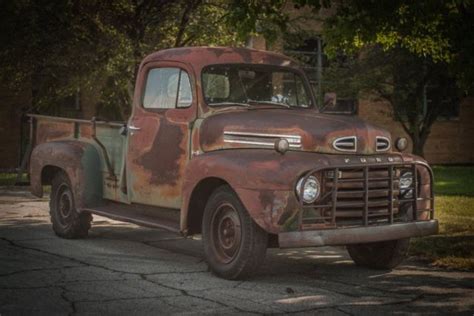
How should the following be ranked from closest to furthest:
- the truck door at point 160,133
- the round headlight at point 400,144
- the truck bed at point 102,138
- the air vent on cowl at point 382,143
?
1. the air vent on cowl at point 382,143
2. the round headlight at point 400,144
3. the truck door at point 160,133
4. the truck bed at point 102,138

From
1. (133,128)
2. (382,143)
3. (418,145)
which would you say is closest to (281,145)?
(382,143)

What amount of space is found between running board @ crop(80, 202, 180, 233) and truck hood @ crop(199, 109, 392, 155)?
88 centimetres

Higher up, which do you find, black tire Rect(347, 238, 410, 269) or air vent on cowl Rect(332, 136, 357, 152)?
air vent on cowl Rect(332, 136, 357, 152)

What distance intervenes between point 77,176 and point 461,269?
4.35m

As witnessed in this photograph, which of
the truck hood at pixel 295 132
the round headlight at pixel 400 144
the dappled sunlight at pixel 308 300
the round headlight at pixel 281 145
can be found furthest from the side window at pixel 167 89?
the dappled sunlight at pixel 308 300

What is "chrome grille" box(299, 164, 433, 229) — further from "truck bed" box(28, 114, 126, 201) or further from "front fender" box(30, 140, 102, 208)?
"front fender" box(30, 140, 102, 208)

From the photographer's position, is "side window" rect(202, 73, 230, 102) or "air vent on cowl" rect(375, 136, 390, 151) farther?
"side window" rect(202, 73, 230, 102)

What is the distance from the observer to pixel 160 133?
7938 mm

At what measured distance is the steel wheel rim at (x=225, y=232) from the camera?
6.80 metres

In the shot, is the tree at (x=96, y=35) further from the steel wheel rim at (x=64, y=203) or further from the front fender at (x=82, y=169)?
the front fender at (x=82, y=169)

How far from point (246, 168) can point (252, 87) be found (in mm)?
1667

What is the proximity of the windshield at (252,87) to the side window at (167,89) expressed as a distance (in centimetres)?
22

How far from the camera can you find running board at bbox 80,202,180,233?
25.2ft

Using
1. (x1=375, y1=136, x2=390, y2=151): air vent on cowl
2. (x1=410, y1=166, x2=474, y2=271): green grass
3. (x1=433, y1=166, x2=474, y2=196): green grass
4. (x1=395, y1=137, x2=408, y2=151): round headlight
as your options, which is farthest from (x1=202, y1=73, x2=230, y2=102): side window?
(x1=433, y1=166, x2=474, y2=196): green grass
